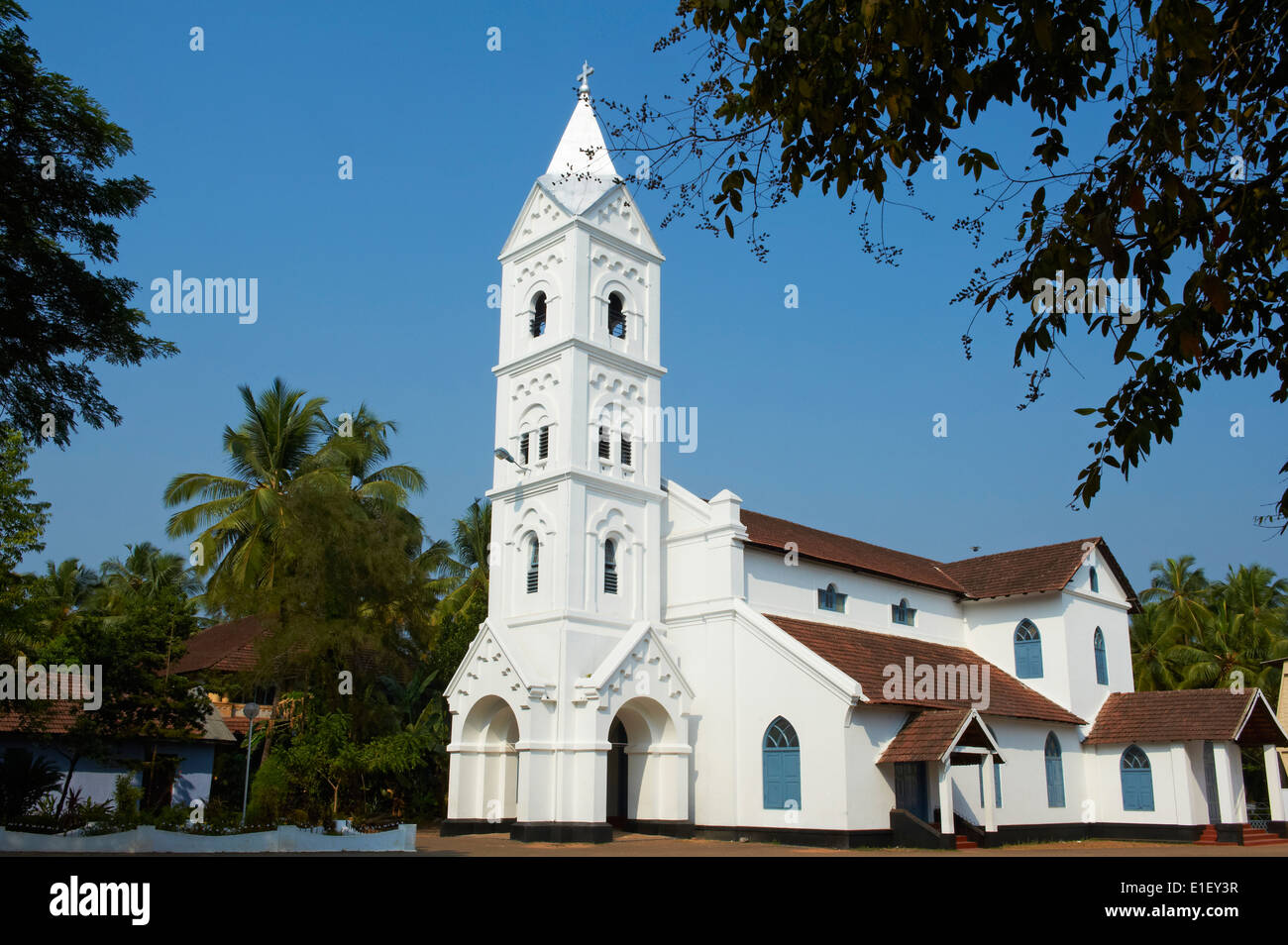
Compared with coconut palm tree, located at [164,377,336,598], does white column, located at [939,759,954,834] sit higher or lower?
lower

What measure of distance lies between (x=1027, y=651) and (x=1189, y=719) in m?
4.62

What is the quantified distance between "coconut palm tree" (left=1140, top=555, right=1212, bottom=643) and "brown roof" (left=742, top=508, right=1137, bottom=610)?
12952 millimetres

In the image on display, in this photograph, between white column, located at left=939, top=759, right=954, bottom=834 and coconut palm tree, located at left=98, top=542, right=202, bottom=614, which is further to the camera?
coconut palm tree, located at left=98, top=542, right=202, bottom=614

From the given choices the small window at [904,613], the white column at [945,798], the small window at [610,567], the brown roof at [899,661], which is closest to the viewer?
the white column at [945,798]

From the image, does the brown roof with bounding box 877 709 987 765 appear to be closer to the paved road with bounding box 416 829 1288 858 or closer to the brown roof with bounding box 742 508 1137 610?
the paved road with bounding box 416 829 1288 858

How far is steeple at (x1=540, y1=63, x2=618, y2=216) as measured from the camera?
2791cm

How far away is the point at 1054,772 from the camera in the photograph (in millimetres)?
28516

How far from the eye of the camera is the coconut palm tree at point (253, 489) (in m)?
31.0

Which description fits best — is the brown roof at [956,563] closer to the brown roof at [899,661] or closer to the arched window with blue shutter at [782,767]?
the brown roof at [899,661]

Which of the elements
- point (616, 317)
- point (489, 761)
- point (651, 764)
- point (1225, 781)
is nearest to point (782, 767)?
point (651, 764)

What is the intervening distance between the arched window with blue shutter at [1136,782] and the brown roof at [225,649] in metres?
25.1

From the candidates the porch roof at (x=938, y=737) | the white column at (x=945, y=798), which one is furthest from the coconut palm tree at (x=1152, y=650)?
the white column at (x=945, y=798)

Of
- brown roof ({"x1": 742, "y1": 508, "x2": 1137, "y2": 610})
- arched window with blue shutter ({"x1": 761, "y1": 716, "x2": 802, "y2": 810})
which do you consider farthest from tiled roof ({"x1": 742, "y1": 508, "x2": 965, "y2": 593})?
arched window with blue shutter ({"x1": 761, "y1": 716, "x2": 802, "y2": 810})

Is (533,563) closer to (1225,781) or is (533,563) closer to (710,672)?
(710,672)
